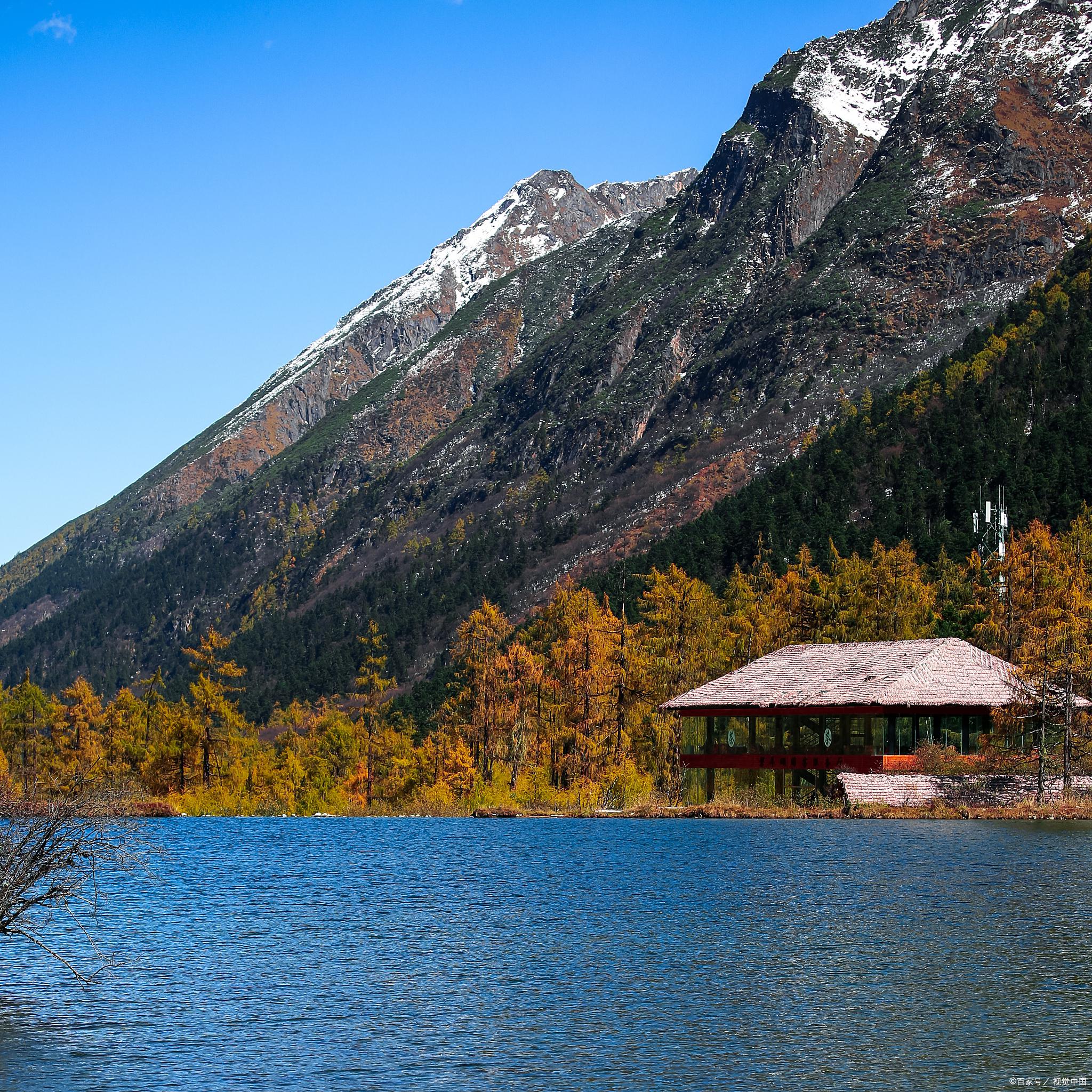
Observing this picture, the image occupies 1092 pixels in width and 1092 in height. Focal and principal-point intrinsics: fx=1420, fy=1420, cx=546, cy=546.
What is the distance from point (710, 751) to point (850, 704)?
12.7 metres

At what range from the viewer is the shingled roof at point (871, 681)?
254 feet

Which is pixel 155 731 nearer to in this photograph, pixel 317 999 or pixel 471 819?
pixel 471 819

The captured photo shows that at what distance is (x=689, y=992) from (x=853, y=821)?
48.2 m

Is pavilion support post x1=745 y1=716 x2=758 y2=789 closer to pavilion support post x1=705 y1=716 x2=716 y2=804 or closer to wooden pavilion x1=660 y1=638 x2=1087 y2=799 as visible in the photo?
wooden pavilion x1=660 y1=638 x2=1087 y2=799

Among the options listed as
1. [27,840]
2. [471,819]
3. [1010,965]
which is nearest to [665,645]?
[471,819]

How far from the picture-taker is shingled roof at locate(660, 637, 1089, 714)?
7750 centimetres

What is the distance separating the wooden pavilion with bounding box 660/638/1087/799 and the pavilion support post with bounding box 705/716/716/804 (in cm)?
9

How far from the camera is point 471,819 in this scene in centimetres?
Answer: 8800

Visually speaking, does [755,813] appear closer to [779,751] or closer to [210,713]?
[779,751]

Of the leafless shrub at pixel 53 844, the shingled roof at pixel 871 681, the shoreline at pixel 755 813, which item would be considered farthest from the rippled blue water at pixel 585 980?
the shingled roof at pixel 871 681

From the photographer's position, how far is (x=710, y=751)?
8744 cm

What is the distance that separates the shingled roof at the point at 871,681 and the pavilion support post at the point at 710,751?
2.59 m

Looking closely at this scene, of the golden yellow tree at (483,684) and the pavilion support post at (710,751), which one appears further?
the golden yellow tree at (483,684)

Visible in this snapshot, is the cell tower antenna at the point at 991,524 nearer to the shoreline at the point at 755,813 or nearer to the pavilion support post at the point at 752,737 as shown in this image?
the pavilion support post at the point at 752,737
